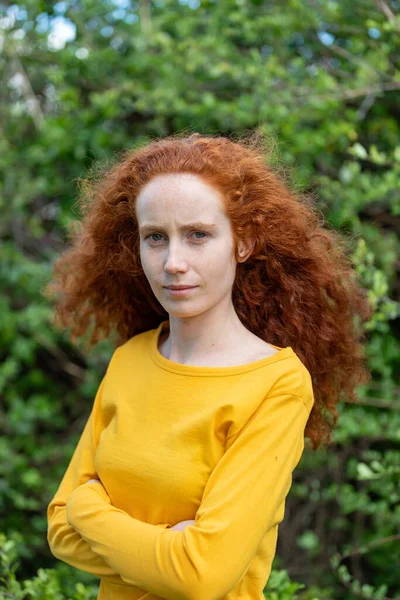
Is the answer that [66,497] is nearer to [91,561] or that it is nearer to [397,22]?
[91,561]

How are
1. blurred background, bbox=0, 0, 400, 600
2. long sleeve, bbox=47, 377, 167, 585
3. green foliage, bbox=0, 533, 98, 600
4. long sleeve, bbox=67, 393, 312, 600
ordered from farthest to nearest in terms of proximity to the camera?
blurred background, bbox=0, 0, 400, 600 → green foliage, bbox=0, 533, 98, 600 → long sleeve, bbox=47, 377, 167, 585 → long sleeve, bbox=67, 393, 312, 600

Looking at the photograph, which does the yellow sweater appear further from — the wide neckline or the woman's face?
the woman's face

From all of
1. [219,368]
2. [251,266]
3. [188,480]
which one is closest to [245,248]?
[251,266]

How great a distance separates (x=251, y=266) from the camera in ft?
6.48

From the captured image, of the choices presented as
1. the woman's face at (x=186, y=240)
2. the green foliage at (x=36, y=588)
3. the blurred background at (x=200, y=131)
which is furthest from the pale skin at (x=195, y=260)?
the blurred background at (x=200, y=131)

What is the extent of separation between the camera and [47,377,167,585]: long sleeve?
5.73ft

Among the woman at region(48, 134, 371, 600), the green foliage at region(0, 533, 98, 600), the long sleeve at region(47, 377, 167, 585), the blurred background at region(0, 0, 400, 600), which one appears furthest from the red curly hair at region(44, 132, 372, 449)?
the blurred background at region(0, 0, 400, 600)

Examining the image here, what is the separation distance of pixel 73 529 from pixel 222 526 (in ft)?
1.55

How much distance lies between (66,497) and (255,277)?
2.38 feet

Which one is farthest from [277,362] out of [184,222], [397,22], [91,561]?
[397,22]

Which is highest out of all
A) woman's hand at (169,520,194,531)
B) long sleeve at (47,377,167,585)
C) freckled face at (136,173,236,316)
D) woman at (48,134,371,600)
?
freckled face at (136,173,236,316)

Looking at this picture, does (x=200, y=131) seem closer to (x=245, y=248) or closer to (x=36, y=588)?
(x=245, y=248)

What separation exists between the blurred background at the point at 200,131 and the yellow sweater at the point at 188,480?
4.52ft

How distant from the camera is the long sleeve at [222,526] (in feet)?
4.98
